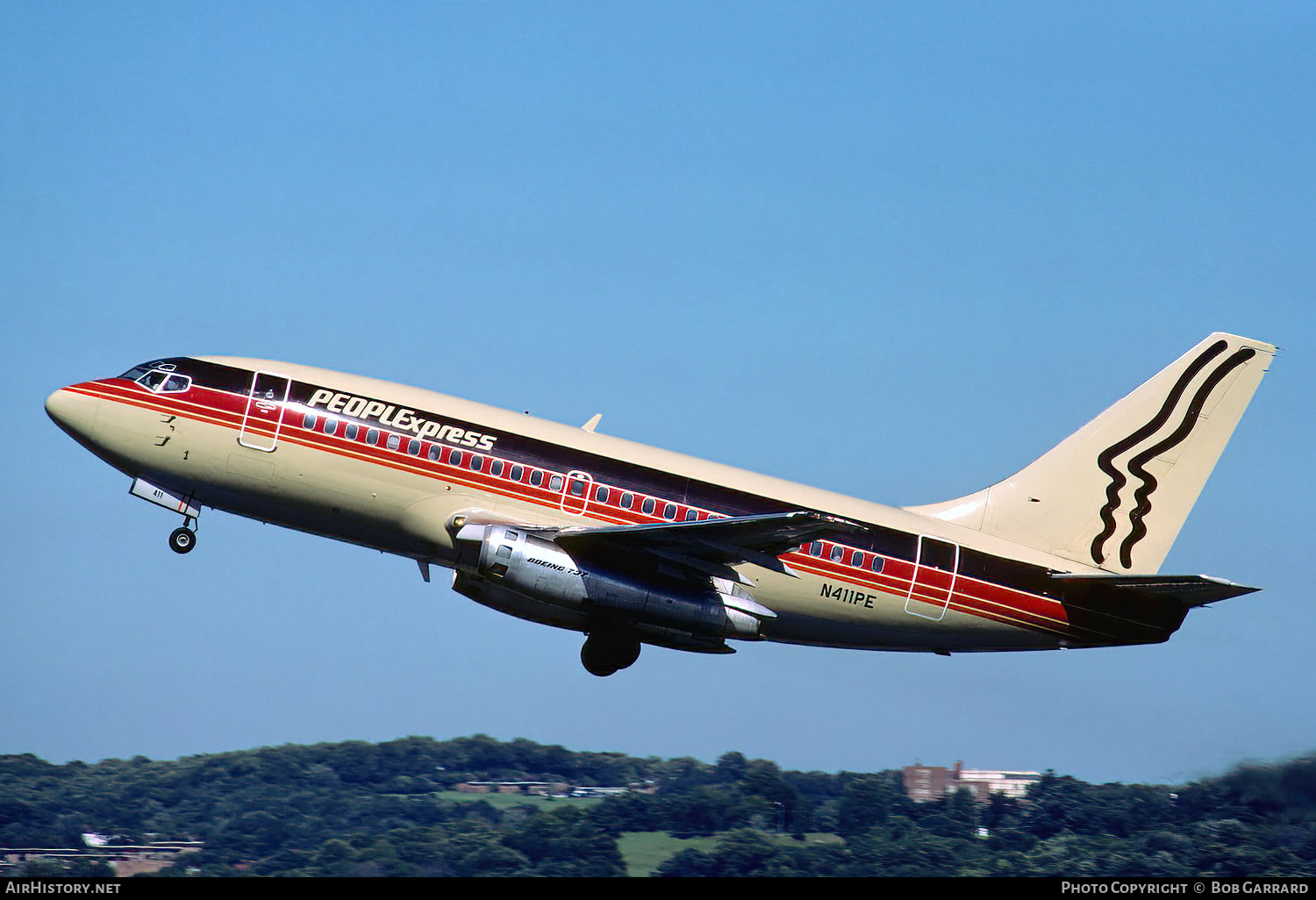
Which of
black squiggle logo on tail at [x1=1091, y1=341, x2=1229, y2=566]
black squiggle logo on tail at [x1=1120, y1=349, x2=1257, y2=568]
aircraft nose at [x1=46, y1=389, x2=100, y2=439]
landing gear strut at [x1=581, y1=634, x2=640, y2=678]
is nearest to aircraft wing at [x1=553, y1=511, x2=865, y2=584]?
landing gear strut at [x1=581, y1=634, x2=640, y2=678]

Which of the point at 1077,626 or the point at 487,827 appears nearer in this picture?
the point at 1077,626

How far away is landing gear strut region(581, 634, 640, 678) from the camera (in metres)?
33.7

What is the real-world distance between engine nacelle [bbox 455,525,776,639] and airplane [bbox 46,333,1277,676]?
0.04 m

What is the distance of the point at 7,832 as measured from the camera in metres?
57.3

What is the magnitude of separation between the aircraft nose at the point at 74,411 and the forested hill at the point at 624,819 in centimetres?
2111

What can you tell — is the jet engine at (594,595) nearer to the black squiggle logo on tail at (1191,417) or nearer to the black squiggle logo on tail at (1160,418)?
the black squiggle logo on tail at (1160,418)

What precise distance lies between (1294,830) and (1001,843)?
17599mm

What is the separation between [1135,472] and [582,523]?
15074 mm

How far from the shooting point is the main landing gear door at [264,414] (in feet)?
99.2

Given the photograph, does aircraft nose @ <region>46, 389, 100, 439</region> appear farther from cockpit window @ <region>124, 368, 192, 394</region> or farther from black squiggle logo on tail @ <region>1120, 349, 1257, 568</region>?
black squiggle logo on tail @ <region>1120, 349, 1257, 568</region>

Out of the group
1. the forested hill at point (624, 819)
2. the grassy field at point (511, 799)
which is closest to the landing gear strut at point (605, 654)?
the forested hill at point (624, 819)

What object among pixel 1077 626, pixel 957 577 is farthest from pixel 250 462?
pixel 1077 626

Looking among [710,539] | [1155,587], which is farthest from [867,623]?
[1155,587]

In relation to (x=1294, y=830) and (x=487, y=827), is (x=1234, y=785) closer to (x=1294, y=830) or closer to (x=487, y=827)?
(x=1294, y=830)
